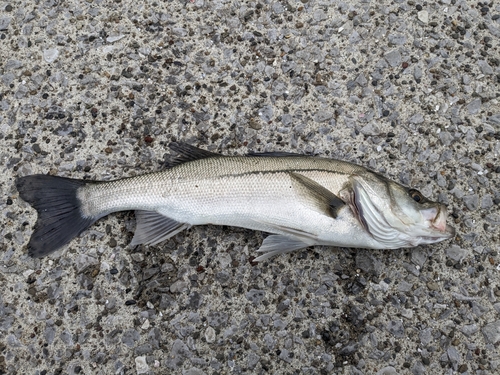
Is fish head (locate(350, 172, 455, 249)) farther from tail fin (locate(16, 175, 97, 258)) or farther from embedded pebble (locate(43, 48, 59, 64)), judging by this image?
embedded pebble (locate(43, 48, 59, 64))

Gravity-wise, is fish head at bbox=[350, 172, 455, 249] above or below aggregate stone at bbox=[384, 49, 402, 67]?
below

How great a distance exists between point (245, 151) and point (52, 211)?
4.32 feet

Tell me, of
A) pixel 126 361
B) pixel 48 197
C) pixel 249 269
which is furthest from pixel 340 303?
pixel 48 197

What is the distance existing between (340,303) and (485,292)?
95 centimetres

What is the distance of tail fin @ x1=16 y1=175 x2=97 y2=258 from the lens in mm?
2723

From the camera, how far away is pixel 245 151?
9.79 ft

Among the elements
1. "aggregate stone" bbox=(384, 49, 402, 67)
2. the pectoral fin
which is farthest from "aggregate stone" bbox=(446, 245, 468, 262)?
"aggregate stone" bbox=(384, 49, 402, 67)

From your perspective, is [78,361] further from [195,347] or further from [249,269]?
[249,269]

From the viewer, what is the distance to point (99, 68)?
10.3ft

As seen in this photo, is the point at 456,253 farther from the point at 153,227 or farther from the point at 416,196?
A: the point at 153,227

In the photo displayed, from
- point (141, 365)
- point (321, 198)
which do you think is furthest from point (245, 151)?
point (141, 365)

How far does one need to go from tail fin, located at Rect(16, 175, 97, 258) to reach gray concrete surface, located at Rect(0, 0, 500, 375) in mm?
88

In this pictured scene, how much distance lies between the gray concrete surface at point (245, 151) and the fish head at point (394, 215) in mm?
293

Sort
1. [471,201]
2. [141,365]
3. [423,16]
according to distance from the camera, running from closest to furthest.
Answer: [141,365], [471,201], [423,16]
